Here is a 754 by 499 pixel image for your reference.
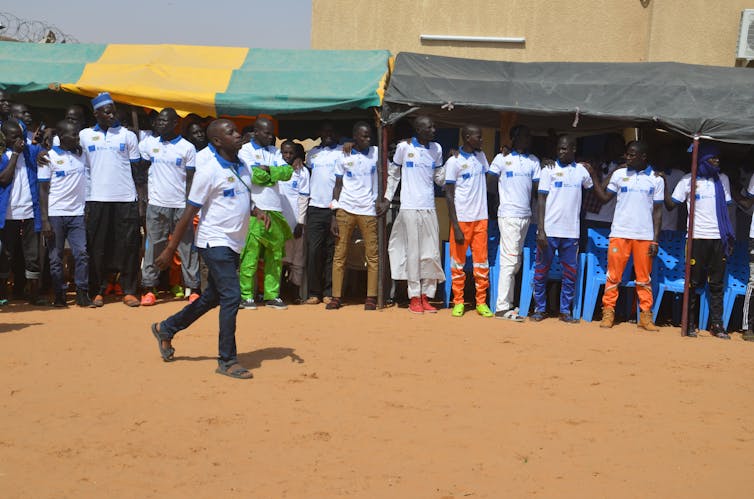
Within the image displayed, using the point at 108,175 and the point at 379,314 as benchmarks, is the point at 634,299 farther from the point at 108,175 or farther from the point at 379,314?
the point at 108,175

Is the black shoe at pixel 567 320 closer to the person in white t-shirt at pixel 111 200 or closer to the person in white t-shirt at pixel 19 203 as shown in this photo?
the person in white t-shirt at pixel 111 200

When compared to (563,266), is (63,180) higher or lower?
higher

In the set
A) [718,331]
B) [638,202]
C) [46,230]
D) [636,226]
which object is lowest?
[718,331]

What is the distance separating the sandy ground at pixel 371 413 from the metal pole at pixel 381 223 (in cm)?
118

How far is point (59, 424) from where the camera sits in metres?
5.61

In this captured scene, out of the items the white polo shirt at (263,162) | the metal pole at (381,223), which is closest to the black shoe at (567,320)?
the metal pole at (381,223)

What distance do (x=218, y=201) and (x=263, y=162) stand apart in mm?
2889

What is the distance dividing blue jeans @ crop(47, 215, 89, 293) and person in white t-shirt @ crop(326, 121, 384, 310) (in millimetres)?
2658

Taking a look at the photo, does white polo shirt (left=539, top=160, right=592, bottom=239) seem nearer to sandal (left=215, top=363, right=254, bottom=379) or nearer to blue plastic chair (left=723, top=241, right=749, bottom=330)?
blue plastic chair (left=723, top=241, right=749, bottom=330)

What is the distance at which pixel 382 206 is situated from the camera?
9719 mm

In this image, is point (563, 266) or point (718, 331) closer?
point (718, 331)

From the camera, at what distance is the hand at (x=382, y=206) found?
9.72 m

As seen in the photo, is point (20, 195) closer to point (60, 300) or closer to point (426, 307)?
point (60, 300)

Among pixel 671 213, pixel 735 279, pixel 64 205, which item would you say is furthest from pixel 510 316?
pixel 64 205
